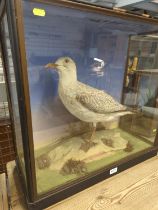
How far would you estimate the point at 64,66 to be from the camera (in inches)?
26.2

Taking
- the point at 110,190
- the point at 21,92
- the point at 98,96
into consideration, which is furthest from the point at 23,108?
the point at 110,190

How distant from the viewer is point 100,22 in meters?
0.66

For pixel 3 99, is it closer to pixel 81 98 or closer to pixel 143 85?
pixel 81 98

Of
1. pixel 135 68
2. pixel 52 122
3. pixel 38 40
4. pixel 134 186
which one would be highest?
pixel 38 40

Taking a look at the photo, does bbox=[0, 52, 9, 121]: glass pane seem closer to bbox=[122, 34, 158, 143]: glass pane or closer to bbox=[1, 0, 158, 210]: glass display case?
bbox=[1, 0, 158, 210]: glass display case

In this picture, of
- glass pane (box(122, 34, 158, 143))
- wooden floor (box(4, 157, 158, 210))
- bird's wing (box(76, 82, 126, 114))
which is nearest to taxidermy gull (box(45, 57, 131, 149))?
bird's wing (box(76, 82, 126, 114))

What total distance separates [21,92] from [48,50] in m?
0.28

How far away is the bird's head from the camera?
657mm

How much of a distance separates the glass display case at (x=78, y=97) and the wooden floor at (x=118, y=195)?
0.10 ft

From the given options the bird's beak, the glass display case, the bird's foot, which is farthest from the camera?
the bird's foot

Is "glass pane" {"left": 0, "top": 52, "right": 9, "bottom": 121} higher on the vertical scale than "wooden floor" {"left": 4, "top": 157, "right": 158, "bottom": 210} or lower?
higher

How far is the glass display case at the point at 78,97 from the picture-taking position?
55 centimetres

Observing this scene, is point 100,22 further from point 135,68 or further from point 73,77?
point 135,68

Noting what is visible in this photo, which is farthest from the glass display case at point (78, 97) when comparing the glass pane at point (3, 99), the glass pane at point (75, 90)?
the glass pane at point (3, 99)
